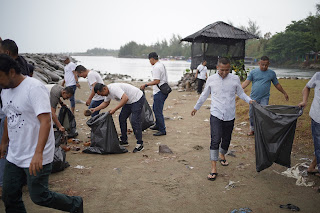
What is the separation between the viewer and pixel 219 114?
3.62 meters

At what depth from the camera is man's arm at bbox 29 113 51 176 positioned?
197 cm

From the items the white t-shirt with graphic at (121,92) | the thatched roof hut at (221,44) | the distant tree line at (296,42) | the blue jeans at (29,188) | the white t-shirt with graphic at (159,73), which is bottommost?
the blue jeans at (29,188)

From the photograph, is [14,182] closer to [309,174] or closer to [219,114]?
[219,114]

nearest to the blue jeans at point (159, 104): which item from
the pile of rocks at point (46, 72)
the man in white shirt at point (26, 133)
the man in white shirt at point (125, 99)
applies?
the man in white shirt at point (125, 99)

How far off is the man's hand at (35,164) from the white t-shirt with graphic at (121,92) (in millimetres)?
2472

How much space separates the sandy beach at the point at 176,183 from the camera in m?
3.04

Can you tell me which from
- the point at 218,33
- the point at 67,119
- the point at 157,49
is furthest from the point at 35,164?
the point at 157,49

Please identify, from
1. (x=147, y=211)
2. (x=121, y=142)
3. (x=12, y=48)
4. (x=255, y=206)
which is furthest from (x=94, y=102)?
(x=255, y=206)

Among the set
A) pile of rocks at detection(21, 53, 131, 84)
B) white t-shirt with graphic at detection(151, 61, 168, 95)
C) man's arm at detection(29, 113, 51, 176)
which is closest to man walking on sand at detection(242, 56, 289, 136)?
white t-shirt with graphic at detection(151, 61, 168, 95)

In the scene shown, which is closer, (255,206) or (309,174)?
(255,206)

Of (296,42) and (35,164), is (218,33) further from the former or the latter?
(296,42)

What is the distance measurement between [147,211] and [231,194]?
1.15 m

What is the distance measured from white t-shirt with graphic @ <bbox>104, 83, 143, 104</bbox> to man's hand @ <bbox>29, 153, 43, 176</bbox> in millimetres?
2472

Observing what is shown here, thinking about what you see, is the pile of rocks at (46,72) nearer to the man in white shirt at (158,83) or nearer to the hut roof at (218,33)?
the man in white shirt at (158,83)
